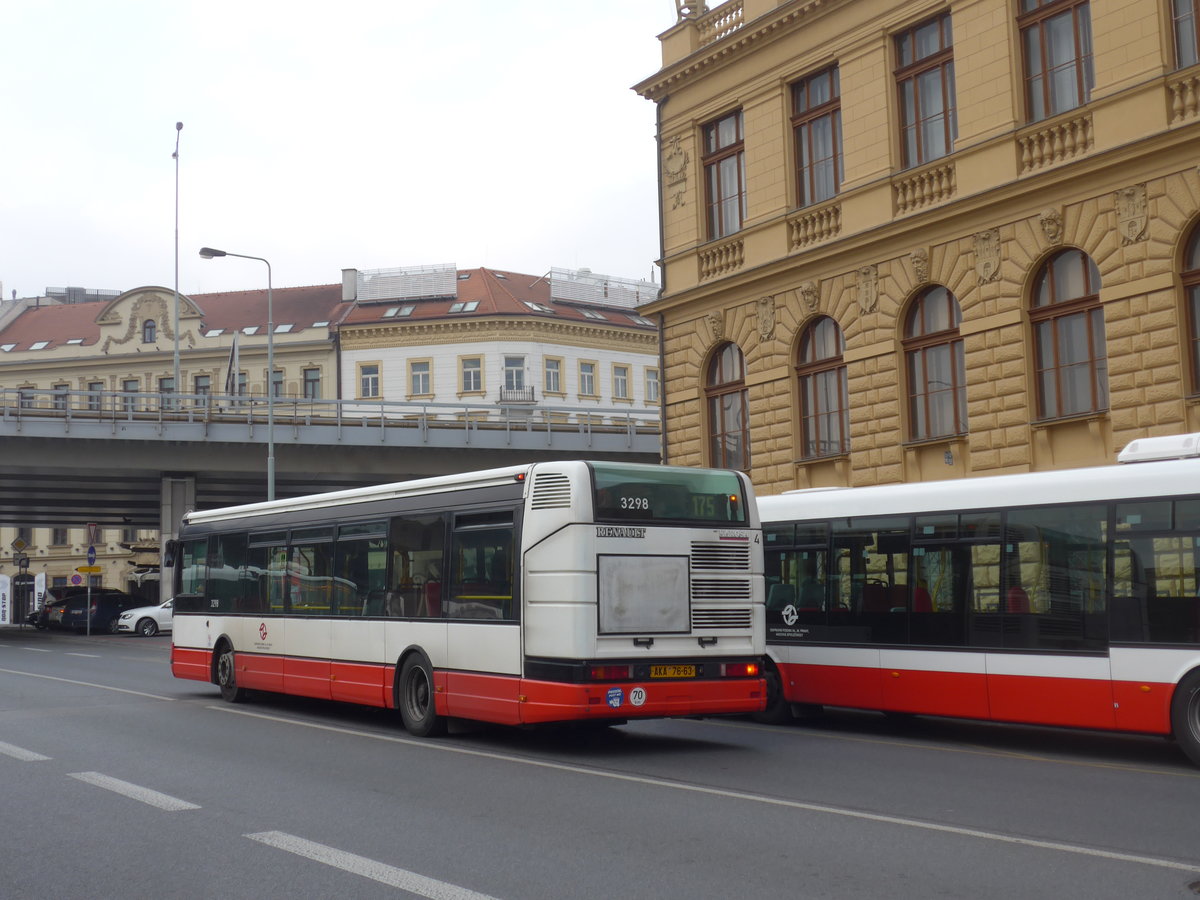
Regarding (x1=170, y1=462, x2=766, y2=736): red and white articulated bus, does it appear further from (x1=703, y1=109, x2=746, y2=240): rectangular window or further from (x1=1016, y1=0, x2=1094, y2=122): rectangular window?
(x1=703, y1=109, x2=746, y2=240): rectangular window

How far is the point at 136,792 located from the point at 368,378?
68278 millimetres

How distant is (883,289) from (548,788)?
1532 cm

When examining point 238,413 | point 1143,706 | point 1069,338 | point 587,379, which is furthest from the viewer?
point 587,379

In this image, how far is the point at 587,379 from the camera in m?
78.1

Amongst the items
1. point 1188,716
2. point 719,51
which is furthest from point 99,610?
point 1188,716

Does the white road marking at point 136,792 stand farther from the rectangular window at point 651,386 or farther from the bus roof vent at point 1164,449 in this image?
the rectangular window at point 651,386

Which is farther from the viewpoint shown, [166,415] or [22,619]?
[22,619]

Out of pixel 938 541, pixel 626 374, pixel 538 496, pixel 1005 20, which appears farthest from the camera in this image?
pixel 626 374

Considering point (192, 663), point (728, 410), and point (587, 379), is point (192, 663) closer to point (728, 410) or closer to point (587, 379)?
point (728, 410)

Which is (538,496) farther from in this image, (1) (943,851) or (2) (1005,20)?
(2) (1005,20)

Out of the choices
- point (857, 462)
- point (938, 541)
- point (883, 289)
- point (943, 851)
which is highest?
point (883, 289)

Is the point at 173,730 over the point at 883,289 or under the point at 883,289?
under

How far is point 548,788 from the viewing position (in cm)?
1036

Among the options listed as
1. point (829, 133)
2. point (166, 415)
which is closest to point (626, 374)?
point (166, 415)
